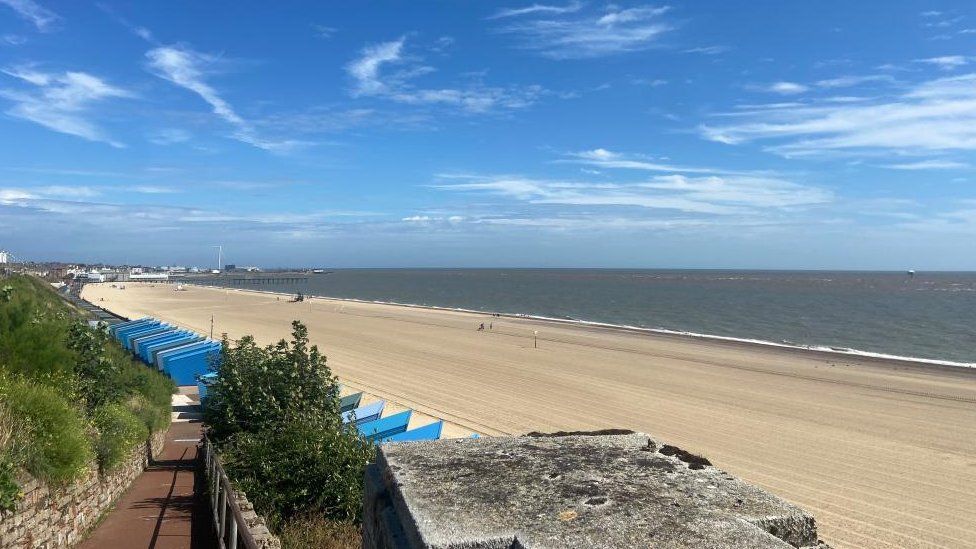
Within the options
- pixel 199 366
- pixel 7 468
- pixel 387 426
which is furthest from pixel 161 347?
pixel 7 468

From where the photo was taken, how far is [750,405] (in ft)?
62.6

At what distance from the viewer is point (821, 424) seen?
16922 mm

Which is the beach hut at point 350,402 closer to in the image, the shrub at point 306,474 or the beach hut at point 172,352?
the beach hut at point 172,352

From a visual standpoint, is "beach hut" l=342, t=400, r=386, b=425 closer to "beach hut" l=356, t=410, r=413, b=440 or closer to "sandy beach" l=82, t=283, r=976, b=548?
"beach hut" l=356, t=410, r=413, b=440

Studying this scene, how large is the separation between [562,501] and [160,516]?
7268 mm

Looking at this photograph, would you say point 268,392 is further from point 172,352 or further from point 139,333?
point 139,333

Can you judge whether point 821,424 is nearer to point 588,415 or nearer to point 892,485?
point 892,485

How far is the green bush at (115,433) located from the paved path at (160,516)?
63 cm

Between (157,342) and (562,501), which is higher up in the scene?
(562,501)

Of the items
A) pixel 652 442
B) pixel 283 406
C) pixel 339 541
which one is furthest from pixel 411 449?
pixel 283 406

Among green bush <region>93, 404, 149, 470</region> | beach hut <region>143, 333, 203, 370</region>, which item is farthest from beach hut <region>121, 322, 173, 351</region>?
green bush <region>93, 404, 149, 470</region>

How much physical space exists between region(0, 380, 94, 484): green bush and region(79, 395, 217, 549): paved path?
3.07 ft

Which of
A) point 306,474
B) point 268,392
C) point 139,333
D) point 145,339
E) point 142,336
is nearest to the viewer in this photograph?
point 306,474

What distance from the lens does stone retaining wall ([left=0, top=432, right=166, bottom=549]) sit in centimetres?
582
